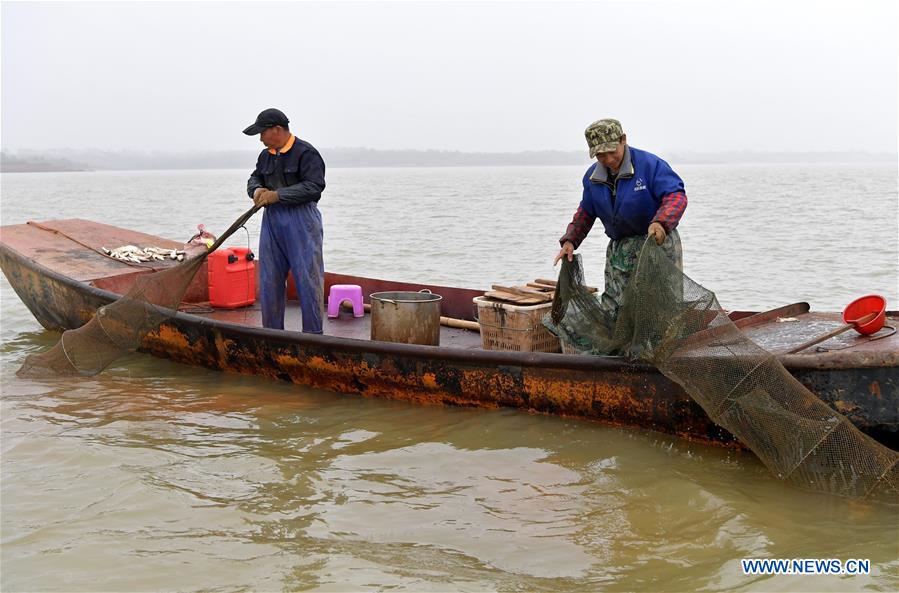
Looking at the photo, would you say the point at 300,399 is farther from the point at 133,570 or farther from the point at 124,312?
the point at 133,570

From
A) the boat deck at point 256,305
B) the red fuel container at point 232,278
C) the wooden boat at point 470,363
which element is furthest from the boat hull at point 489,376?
the red fuel container at point 232,278

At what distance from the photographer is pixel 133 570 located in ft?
13.9

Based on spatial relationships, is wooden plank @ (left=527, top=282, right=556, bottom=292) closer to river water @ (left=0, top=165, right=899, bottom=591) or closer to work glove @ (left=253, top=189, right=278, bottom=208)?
river water @ (left=0, top=165, right=899, bottom=591)

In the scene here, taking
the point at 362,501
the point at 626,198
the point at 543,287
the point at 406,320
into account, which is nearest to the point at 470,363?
the point at 406,320

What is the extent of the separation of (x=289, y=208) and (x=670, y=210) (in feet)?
10.4

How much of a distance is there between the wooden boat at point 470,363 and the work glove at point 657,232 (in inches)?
33.2

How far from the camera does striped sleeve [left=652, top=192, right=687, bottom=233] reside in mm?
5391

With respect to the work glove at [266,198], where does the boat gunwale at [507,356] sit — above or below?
below

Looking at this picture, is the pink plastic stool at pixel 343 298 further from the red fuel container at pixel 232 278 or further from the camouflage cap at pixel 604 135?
the camouflage cap at pixel 604 135

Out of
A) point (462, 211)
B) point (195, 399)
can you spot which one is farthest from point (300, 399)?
point (462, 211)

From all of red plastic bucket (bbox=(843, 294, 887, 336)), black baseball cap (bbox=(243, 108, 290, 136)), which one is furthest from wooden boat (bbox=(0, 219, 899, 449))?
black baseball cap (bbox=(243, 108, 290, 136))

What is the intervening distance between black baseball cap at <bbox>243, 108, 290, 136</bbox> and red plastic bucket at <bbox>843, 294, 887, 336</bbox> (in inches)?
174

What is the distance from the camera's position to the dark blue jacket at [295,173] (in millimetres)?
6906

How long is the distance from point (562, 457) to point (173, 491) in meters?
2.51
